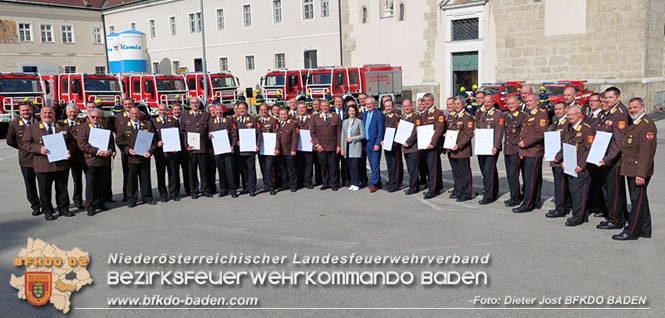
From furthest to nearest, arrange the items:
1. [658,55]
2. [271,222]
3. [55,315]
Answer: [658,55], [271,222], [55,315]

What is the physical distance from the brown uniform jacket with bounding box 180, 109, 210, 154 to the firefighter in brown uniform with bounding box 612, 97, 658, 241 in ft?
21.7

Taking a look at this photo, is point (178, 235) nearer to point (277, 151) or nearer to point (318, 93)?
point (277, 151)

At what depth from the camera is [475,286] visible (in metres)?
5.56

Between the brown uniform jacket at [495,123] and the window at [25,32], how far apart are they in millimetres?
47093

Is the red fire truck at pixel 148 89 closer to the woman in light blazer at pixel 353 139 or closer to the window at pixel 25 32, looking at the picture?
the woman in light blazer at pixel 353 139

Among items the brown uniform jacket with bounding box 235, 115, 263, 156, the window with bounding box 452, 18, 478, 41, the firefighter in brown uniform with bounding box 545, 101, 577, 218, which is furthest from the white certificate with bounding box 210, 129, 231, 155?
the window with bounding box 452, 18, 478, 41

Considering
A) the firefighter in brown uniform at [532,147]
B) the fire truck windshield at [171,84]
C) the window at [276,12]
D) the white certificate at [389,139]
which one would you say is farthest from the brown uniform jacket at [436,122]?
the window at [276,12]

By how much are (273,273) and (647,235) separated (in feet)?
15.1

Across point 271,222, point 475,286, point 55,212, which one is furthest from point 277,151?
point 475,286

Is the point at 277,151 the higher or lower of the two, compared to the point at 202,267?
higher

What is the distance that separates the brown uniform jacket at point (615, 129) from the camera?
7.09 m

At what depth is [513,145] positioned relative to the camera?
Result: 28.8 feet

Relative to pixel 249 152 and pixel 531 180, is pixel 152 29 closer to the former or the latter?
pixel 249 152

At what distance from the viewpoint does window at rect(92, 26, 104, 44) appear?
5088cm
